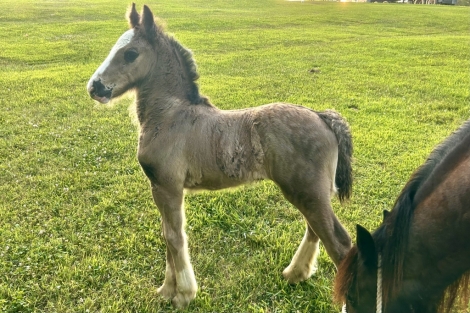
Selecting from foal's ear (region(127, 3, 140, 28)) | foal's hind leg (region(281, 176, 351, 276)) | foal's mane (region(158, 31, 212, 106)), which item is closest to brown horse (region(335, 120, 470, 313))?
foal's hind leg (region(281, 176, 351, 276))

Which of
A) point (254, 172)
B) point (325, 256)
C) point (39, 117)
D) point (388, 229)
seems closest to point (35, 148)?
point (39, 117)

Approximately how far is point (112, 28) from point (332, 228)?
21.2m

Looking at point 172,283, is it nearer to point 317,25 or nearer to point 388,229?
point 388,229

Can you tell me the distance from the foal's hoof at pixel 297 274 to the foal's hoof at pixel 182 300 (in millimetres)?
940

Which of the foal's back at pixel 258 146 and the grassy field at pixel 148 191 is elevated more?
the foal's back at pixel 258 146

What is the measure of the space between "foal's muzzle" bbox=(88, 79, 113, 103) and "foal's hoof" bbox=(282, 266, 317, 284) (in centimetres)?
228

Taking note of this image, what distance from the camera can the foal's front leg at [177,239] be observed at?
2.99 metres

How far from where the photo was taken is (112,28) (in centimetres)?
2075

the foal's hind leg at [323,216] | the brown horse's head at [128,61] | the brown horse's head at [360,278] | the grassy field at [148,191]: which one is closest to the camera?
the brown horse's head at [360,278]

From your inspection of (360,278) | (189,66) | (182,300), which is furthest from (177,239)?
(360,278)

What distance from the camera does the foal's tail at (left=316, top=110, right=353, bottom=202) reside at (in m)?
2.93

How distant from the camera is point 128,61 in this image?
2965 millimetres

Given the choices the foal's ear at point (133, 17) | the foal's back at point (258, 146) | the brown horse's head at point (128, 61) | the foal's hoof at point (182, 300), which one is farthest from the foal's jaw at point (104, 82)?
the foal's hoof at point (182, 300)

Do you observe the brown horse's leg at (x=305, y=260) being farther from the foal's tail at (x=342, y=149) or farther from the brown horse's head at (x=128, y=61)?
the brown horse's head at (x=128, y=61)
